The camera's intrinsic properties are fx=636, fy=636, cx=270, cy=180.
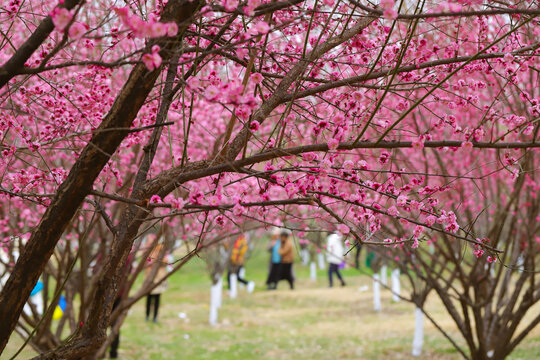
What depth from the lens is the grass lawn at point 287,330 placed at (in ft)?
36.7

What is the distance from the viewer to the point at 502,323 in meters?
7.40

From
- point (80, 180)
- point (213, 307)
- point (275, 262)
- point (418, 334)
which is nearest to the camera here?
point (80, 180)

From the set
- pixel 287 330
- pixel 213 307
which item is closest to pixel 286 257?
pixel 213 307

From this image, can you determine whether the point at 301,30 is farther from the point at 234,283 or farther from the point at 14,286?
the point at 234,283

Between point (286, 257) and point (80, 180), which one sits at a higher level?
point (286, 257)

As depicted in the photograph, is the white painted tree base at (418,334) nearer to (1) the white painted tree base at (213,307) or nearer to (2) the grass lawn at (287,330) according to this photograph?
(2) the grass lawn at (287,330)

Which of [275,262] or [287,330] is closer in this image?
[287,330]

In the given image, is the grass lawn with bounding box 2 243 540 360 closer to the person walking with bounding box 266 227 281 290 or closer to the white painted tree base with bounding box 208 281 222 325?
the white painted tree base with bounding box 208 281 222 325

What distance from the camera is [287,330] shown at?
45.1 ft

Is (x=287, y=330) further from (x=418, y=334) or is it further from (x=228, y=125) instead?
(x=228, y=125)

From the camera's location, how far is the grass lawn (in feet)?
36.7

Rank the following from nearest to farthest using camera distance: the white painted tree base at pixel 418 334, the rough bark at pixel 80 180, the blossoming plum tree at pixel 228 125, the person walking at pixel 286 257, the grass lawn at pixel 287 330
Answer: the blossoming plum tree at pixel 228 125 → the rough bark at pixel 80 180 → the white painted tree base at pixel 418 334 → the grass lawn at pixel 287 330 → the person walking at pixel 286 257

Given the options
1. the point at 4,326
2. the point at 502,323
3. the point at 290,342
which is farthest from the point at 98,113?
the point at 290,342

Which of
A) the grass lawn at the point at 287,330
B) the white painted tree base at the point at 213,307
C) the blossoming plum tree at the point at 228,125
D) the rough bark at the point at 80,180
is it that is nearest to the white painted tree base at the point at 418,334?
the grass lawn at the point at 287,330
